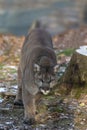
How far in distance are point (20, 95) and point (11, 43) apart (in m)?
7.43

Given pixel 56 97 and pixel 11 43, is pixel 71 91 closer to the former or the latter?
pixel 56 97

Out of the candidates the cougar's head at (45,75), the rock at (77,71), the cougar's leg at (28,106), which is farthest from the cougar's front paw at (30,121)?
the rock at (77,71)

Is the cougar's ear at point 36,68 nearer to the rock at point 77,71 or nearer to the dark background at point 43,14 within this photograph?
the rock at point 77,71

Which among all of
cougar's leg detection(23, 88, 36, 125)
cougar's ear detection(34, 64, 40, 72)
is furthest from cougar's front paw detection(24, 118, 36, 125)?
cougar's ear detection(34, 64, 40, 72)

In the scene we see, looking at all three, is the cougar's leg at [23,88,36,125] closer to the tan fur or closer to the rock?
the tan fur

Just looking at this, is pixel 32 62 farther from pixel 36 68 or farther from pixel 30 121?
pixel 30 121

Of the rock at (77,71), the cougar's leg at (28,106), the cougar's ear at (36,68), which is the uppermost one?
the cougar's ear at (36,68)

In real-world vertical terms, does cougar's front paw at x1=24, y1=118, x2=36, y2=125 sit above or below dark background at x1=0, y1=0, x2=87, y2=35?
above

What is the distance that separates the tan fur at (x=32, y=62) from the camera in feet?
26.5

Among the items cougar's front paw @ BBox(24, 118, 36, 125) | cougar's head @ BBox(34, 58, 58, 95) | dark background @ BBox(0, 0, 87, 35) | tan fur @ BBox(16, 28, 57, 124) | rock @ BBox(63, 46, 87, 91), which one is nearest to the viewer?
cougar's head @ BBox(34, 58, 58, 95)

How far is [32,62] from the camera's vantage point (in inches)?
323

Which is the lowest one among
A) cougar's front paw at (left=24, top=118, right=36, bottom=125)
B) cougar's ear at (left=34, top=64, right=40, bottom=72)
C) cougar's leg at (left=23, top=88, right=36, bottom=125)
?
cougar's front paw at (left=24, top=118, right=36, bottom=125)

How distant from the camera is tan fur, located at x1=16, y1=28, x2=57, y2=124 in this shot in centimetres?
807

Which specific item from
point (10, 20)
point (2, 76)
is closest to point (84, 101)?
point (2, 76)
